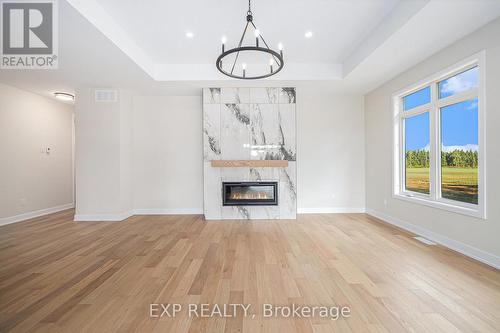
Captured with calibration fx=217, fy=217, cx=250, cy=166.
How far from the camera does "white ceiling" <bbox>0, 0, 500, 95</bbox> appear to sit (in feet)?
8.53

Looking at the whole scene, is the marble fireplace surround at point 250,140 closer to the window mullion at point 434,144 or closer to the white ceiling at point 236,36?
the white ceiling at point 236,36

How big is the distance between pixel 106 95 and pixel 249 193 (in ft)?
12.3

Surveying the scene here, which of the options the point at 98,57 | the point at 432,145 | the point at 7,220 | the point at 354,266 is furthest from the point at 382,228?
the point at 7,220

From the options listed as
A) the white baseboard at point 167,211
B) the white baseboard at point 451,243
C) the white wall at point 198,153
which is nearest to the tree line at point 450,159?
the white baseboard at point 451,243

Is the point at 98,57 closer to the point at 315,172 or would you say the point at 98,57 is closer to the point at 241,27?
the point at 241,27

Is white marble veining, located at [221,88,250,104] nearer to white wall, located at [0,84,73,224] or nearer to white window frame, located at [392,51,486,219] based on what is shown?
white window frame, located at [392,51,486,219]

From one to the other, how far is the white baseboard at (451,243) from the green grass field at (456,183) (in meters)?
0.60

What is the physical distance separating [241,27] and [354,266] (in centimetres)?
352

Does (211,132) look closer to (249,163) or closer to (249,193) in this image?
(249,163)

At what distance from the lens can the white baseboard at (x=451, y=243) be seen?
2.50m

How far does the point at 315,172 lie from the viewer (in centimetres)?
534

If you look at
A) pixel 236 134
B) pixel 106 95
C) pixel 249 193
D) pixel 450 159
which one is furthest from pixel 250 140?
pixel 450 159

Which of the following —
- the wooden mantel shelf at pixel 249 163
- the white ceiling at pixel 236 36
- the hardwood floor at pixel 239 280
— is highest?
the white ceiling at pixel 236 36

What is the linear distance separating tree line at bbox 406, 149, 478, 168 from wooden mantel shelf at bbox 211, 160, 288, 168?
234 cm
